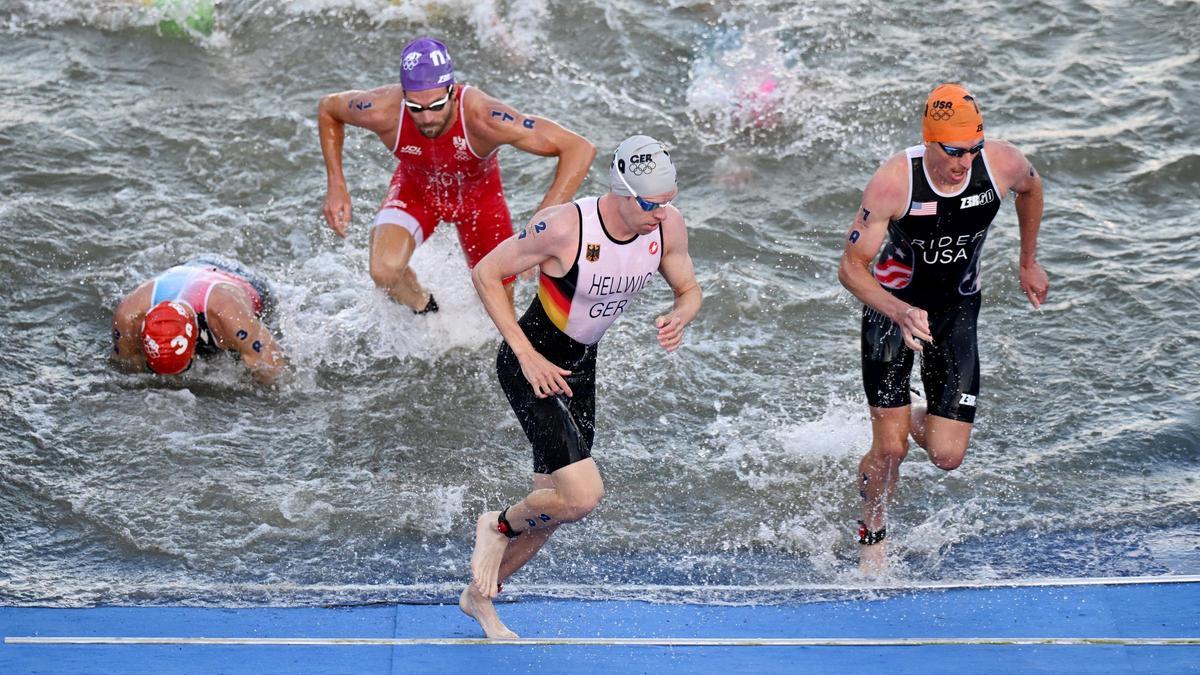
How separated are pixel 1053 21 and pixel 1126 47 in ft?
2.30

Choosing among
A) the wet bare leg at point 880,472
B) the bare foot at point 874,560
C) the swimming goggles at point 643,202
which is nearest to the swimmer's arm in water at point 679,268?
the swimming goggles at point 643,202

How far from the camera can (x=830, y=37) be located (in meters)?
12.3

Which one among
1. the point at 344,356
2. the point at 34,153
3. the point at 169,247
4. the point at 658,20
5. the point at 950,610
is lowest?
the point at 950,610

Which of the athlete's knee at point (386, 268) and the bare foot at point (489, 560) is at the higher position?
the athlete's knee at point (386, 268)

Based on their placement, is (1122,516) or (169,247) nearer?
(1122,516)

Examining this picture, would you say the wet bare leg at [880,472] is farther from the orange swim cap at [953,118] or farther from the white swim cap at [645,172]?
the white swim cap at [645,172]

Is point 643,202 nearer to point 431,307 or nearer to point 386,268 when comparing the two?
point 386,268

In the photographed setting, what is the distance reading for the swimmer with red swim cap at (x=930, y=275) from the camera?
18.8ft

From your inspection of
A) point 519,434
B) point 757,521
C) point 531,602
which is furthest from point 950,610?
point 519,434

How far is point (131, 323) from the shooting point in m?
7.93

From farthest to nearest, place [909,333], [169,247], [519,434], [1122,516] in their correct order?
1. [169,247]
2. [519,434]
3. [1122,516]
4. [909,333]

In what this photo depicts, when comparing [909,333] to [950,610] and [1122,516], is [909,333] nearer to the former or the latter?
[950,610]

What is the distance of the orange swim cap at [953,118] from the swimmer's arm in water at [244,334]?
4047 mm

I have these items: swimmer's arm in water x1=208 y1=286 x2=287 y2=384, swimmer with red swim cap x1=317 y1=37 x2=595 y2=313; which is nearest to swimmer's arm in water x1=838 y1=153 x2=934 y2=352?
swimmer with red swim cap x1=317 y1=37 x2=595 y2=313
